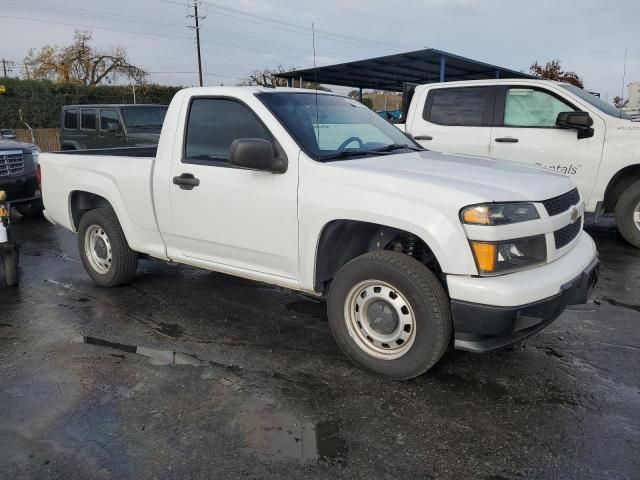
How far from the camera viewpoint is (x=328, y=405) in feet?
10.4

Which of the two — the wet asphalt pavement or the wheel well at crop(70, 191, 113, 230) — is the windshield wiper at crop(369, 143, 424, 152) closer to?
the wet asphalt pavement

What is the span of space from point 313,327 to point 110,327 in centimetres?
166

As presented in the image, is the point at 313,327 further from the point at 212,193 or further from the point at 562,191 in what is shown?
the point at 562,191

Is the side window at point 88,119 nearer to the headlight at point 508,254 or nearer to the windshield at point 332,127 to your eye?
the windshield at point 332,127

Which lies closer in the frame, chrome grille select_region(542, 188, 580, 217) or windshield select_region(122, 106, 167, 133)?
chrome grille select_region(542, 188, 580, 217)

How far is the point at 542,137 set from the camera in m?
6.87

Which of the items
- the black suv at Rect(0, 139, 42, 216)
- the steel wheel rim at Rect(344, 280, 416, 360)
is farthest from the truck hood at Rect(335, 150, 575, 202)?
the black suv at Rect(0, 139, 42, 216)

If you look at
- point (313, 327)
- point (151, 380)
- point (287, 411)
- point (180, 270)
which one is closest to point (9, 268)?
point (180, 270)

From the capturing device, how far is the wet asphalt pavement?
2.67m

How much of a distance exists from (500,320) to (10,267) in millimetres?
4891

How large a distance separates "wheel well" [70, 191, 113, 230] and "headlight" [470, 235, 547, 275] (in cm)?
394

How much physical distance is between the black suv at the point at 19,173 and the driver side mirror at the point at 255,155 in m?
6.42

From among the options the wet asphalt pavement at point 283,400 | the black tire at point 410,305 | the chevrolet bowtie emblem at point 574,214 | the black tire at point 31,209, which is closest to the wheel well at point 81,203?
the wet asphalt pavement at point 283,400

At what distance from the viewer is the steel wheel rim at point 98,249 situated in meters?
5.31
